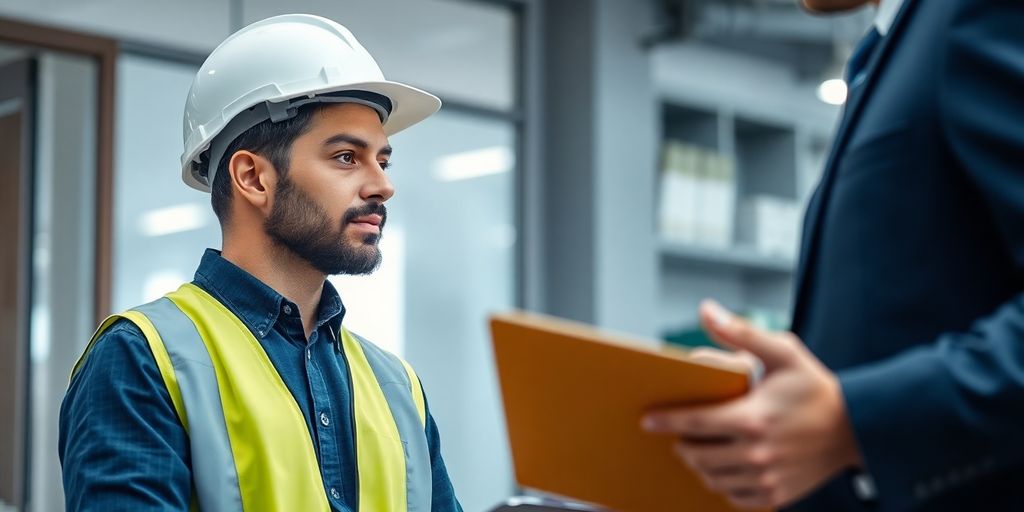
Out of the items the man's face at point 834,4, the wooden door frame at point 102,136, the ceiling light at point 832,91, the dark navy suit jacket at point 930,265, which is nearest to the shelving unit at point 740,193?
the ceiling light at point 832,91

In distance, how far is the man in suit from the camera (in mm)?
735

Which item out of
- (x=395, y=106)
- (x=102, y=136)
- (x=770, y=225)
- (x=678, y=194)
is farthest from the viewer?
(x=770, y=225)

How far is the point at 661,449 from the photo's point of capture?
0.82 meters

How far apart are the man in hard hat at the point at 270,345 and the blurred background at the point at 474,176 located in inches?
71.9

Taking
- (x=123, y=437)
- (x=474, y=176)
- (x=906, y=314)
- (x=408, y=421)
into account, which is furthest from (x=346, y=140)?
(x=474, y=176)

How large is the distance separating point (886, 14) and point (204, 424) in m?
0.97

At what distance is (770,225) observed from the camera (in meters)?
5.47

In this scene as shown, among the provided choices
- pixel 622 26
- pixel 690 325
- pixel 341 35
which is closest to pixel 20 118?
pixel 341 35

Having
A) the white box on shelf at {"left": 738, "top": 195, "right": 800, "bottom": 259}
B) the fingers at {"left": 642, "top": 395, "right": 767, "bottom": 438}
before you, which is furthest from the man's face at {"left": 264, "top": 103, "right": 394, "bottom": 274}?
the white box on shelf at {"left": 738, "top": 195, "right": 800, "bottom": 259}

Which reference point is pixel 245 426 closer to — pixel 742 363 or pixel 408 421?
pixel 408 421

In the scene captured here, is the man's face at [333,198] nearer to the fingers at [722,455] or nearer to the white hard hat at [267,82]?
the white hard hat at [267,82]

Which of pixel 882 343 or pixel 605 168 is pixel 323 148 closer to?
pixel 882 343

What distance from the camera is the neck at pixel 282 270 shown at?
5.92ft

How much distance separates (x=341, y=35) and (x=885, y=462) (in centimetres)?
138
